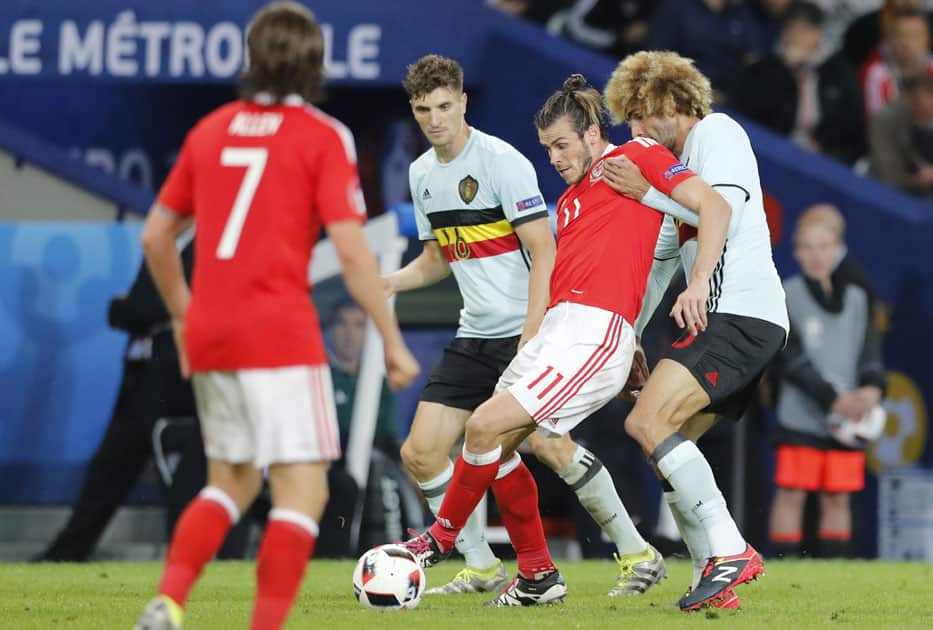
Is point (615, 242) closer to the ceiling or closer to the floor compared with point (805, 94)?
closer to the floor

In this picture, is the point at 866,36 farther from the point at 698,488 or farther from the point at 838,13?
the point at 698,488

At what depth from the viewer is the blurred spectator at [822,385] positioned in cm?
1159

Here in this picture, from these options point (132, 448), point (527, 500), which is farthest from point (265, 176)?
point (132, 448)

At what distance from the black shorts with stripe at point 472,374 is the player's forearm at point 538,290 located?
0.39 metres

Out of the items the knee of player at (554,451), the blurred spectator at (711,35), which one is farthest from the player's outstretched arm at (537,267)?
the blurred spectator at (711,35)

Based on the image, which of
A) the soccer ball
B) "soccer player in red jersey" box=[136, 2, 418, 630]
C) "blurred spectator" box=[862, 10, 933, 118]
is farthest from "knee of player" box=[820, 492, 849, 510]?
"soccer player in red jersey" box=[136, 2, 418, 630]

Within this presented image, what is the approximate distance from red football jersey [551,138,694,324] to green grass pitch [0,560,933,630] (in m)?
1.20

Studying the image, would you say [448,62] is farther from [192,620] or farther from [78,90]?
[78,90]

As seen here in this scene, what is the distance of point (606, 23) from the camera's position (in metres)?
14.1

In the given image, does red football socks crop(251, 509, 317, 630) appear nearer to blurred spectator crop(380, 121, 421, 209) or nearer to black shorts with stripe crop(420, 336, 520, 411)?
black shorts with stripe crop(420, 336, 520, 411)

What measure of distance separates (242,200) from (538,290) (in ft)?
7.38

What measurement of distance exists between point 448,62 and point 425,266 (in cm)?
93

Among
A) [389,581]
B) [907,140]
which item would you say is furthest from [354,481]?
[907,140]

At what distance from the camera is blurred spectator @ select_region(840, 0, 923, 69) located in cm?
1451
